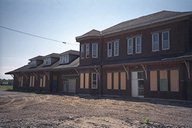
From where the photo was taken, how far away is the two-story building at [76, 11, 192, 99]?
20703mm

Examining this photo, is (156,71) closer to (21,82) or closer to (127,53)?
(127,53)

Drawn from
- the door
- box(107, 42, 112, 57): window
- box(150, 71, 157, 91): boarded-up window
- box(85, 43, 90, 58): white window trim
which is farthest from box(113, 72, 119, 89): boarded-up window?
box(85, 43, 90, 58): white window trim

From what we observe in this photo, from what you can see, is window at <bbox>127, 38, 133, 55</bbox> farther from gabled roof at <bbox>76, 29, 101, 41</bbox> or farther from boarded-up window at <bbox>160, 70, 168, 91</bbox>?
boarded-up window at <bbox>160, 70, 168, 91</bbox>

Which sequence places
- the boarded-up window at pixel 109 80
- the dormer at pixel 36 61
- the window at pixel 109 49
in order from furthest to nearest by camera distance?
the dormer at pixel 36 61, the window at pixel 109 49, the boarded-up window at pixel 109 80

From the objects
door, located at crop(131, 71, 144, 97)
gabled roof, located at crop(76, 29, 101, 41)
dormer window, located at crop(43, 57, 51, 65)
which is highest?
gabled roof, located at crop(76, 29, 101, 41)

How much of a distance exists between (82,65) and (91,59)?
151 centimetres

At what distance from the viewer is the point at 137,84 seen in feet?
79.8

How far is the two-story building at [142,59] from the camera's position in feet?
67.9

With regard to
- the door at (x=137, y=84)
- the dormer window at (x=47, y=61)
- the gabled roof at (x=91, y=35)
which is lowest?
the door at (x=137, y=84)

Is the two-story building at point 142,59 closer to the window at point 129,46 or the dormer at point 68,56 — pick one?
the window at point 129,46

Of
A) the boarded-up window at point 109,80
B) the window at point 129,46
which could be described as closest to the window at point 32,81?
the boarded-up window at point 109,80

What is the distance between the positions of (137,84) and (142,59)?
256 cm

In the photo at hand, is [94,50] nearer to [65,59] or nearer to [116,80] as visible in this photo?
[116,80]

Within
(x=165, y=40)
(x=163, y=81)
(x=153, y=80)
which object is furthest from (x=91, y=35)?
(x=163, y=81)
